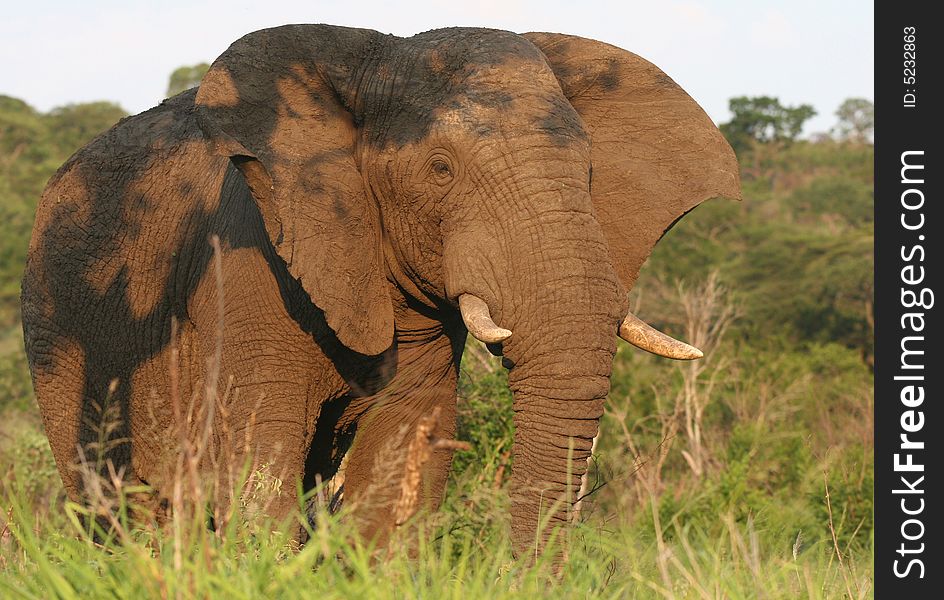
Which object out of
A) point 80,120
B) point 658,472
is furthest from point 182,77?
point 658,472

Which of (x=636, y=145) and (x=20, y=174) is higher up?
(x=20, y=174)

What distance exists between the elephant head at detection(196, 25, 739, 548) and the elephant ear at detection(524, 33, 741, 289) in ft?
0.66

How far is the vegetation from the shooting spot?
3145 mm

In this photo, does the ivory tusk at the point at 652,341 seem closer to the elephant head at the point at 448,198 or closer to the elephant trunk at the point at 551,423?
the elephant head at the point at 448,198

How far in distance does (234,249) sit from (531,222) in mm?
1183

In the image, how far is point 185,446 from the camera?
286 centimetres

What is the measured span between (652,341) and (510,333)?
0.61m

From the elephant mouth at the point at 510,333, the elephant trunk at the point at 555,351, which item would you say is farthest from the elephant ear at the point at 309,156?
the elephant trunk at the point at 555,351

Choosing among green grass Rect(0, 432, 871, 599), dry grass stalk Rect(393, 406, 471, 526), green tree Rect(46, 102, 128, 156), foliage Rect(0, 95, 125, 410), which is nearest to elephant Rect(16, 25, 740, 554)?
green grass Rect(0, 432, 871, 599)

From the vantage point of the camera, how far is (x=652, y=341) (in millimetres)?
4789

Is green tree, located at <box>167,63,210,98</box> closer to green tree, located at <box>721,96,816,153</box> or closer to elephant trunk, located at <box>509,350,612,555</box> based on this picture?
green tree, located at <box>721,96,816,153</box>

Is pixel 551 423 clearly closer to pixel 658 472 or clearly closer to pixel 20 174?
pixel 658 472

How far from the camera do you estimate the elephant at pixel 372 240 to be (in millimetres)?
4594
